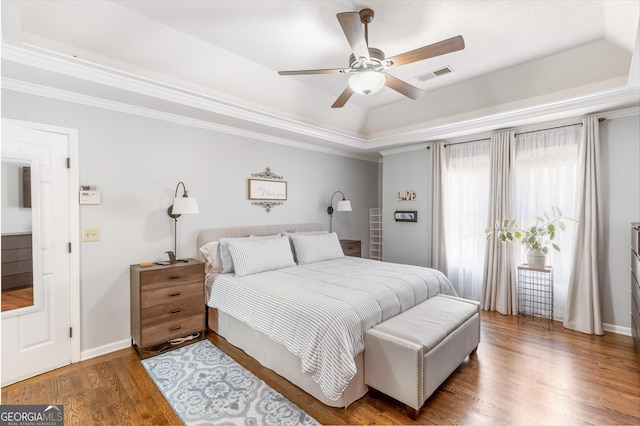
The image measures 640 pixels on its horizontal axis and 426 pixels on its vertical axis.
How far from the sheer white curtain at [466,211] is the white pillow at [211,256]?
344 cm

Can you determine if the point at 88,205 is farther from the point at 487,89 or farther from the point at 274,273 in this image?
the point at 487,89

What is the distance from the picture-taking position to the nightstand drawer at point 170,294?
2.78 meters

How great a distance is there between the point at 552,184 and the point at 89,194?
207 inches

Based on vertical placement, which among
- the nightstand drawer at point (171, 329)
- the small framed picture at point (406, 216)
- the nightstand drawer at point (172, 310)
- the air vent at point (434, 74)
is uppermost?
the air vent at point (434, 74)

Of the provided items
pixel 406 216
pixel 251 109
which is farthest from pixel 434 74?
pixel 406 216

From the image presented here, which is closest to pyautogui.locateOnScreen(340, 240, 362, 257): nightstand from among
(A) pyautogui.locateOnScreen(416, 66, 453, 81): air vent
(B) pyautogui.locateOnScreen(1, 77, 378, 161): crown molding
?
(B) pyautogui.locateOnScreen(1, 77, 378, 161): crown molding

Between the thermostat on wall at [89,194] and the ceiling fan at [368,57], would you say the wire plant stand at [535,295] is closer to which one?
the ceiling fan at [368,57]

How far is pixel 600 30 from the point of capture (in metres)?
2.64

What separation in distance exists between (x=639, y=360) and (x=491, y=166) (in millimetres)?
2504

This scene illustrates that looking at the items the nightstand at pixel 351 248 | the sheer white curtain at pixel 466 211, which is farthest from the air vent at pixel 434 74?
the nightstand at pixel 351 248

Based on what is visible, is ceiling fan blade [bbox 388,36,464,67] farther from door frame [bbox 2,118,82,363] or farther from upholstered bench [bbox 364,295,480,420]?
door frame [bbox 2,118,82,363]

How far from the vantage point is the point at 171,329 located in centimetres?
294

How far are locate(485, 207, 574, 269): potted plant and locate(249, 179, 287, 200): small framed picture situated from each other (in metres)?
2.97

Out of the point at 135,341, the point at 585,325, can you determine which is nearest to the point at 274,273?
the point at 135,341
